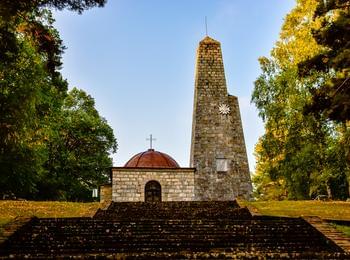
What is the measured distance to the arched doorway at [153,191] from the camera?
22.6m

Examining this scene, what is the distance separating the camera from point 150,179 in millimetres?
22656

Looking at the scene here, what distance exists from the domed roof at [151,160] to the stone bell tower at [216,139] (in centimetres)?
241

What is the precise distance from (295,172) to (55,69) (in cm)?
1450

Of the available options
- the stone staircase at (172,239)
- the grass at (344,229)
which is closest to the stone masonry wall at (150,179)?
the stone staircase at (172,239)

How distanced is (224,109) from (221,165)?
3.30 meters

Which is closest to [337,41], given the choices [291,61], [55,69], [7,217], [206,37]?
[55,69]

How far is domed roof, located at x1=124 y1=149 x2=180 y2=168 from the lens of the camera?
25391mm

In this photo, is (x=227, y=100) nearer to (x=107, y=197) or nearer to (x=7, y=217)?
(x=107, y=197)

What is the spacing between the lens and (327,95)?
11.6 m

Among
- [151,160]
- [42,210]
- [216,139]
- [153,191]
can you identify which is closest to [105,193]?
[153,191]

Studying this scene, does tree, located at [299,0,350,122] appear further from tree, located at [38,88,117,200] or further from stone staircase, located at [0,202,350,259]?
tree, located at [38,88,117,200]

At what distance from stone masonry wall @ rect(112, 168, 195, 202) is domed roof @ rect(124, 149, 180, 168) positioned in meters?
2.47

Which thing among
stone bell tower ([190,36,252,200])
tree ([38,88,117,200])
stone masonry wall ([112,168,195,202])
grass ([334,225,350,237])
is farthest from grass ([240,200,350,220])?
tree ([38,88,117,200])

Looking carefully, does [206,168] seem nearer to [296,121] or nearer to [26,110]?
[296,121]
